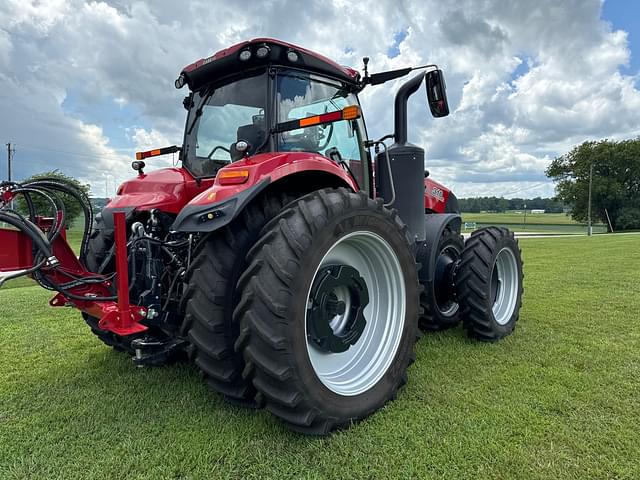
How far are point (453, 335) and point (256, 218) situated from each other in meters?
2.53

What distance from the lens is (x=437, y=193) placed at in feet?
16.0

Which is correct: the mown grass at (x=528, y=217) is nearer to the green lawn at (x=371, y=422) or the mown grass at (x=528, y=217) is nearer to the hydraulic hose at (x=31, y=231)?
the green lawn at (x=371, y=422)

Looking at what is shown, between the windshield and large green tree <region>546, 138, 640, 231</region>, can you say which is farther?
large green tree <region>546, 138, 640, 231</region>

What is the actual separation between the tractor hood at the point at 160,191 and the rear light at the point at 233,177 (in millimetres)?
784

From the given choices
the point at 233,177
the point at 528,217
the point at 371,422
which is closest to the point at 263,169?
the point at 233,177

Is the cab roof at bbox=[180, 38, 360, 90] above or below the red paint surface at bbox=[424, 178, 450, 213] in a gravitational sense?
above

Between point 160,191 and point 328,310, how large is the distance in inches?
57.9

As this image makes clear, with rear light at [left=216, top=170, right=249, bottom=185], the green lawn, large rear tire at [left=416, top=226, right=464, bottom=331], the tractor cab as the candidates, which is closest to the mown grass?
large rear tire at [left=416, top=226, right=464, bottom=331]

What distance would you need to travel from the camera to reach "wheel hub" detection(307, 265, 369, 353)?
8.50ft

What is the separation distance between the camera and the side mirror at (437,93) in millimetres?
3377

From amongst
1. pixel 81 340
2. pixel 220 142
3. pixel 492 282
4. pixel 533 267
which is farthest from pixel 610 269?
pixel 81 340

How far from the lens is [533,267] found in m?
9.54

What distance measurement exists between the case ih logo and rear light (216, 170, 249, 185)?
289 cm

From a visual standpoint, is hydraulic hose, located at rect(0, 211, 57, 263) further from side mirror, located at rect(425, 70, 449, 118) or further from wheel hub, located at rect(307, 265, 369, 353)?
side mirror, located at rect(425, 70, 449, 118)
